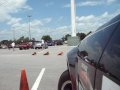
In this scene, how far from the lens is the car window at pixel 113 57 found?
2.78 m

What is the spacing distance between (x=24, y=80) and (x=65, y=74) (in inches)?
34.2

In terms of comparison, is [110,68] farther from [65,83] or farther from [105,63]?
[65,83]

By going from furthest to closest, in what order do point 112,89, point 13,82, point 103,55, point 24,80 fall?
point 13,82
point 24,80
point 103,55
point 112,89

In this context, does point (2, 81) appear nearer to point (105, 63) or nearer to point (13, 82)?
point (13, 82)

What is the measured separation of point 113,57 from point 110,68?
10cm

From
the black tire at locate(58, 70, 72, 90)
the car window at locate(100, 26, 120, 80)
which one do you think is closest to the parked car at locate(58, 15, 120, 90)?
the car window at locate(100, 26, 120, 80)

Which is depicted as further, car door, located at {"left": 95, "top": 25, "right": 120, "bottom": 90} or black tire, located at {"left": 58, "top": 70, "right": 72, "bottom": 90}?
black tire, located at {"left": 58, "top": 70, "right": 72, "bottom": 90}

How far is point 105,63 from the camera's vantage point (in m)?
3.11

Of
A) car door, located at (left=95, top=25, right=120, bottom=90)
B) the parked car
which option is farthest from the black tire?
car door, located at (left=95, top=25, right=120, bottom=90)

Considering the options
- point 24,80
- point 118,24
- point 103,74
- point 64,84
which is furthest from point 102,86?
point 24,80

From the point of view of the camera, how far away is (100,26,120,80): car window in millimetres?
2785

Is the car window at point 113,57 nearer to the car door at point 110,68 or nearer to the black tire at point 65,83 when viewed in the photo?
the car door at point 110,68

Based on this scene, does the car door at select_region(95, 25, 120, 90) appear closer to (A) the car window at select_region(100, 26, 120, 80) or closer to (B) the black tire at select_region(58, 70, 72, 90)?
(A) the car window at select_region(100, 26, 120, 80)

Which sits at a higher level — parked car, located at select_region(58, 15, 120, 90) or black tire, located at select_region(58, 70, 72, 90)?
parked car, located at select_region(58, 15, 120, 90)
